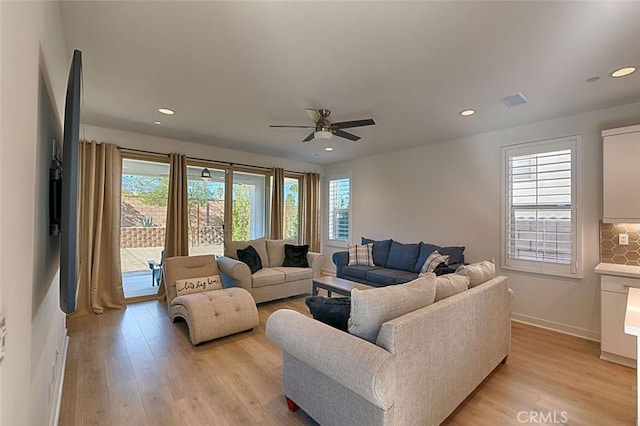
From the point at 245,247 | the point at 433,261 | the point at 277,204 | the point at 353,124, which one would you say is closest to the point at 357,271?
the point at 433,261

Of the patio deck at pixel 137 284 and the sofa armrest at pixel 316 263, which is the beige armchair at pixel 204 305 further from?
the sofa armrest at pixel 316 263

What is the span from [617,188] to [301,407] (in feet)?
12.3

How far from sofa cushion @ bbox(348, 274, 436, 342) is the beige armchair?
6.35ft

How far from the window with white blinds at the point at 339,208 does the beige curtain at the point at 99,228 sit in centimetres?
415

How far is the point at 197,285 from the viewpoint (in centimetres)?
377

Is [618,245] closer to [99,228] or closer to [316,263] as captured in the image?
[316,263]

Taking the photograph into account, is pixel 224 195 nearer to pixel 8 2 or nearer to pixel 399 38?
pixel 399 38

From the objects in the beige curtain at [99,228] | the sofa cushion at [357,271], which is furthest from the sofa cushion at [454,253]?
the beige curtain at [99,228]

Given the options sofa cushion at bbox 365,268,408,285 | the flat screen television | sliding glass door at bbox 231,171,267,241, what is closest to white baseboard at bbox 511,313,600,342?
sofa cushion at bbox 365,268,408,285

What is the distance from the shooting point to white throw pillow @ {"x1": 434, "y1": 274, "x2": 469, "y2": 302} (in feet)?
6.78

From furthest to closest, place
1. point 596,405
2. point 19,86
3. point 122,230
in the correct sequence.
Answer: point 122,230
point 596,405
point 19,86

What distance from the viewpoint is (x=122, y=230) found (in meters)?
4.46

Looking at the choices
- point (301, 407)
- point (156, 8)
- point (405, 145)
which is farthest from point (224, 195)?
point (301, 407)
